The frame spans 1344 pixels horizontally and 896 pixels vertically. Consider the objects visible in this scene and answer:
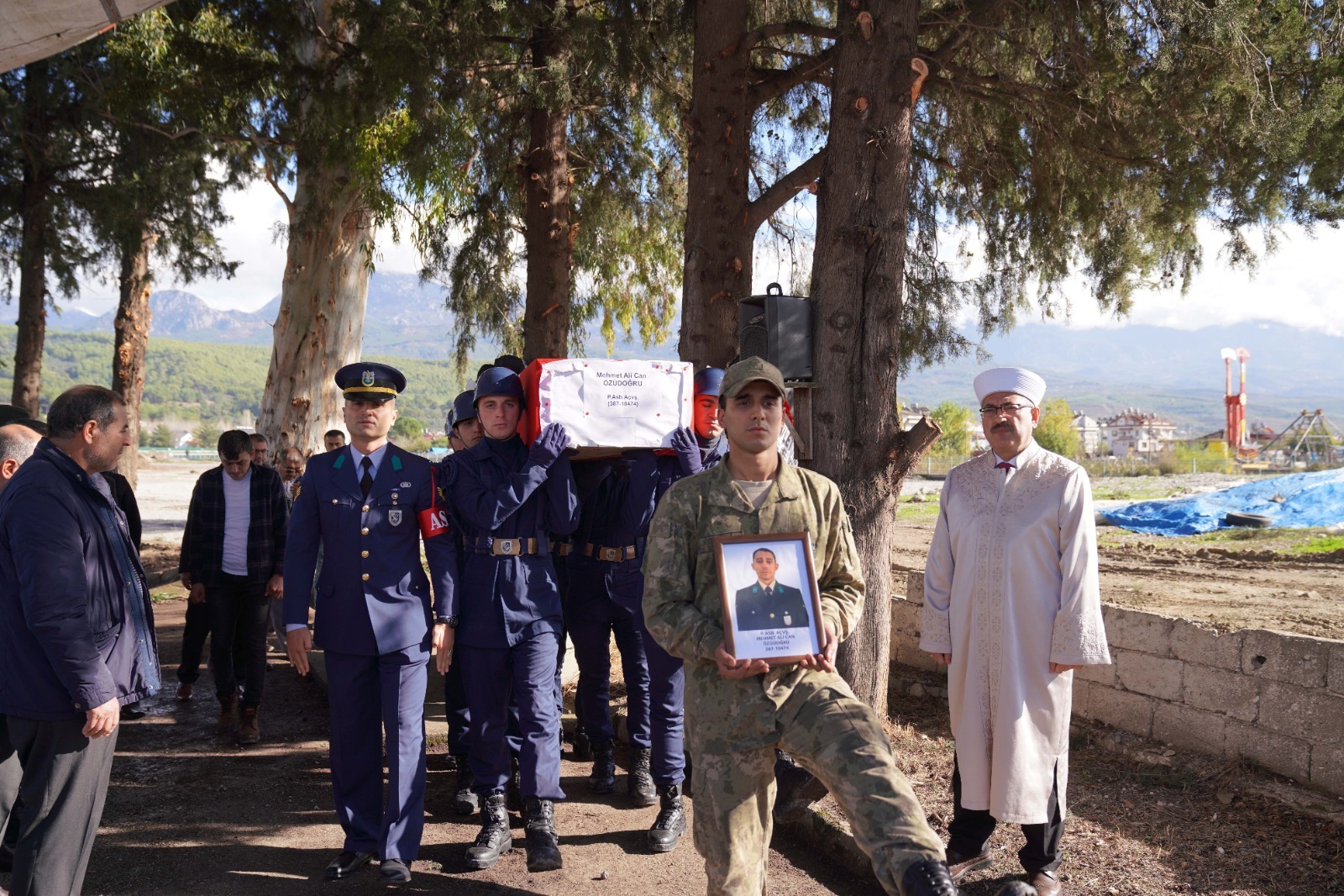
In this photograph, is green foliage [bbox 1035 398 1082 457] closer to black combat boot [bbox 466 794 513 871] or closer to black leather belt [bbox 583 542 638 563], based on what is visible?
black leather belt [bbox 583 542 638 563]

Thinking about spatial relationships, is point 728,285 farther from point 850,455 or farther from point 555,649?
point 555,649

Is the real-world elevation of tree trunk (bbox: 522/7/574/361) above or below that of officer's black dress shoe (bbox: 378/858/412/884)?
above

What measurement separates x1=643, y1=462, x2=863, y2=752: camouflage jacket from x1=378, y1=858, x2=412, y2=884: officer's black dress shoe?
162cm

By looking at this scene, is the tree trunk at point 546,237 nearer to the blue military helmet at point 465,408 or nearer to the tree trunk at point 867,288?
the blue military helmet at point 465,408

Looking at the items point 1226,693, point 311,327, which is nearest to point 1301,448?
point 311,327

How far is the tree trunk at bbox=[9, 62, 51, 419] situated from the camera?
49.8 feet

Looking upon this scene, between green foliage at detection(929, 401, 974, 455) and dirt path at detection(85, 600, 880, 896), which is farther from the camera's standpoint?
green foliage at detection(929, 401, 974, 455)

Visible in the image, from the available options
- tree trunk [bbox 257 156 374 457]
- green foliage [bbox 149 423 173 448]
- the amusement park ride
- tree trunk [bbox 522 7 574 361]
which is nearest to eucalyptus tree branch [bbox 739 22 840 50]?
tree trunk [bbox 522 7 574 361]

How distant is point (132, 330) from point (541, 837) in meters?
15.7

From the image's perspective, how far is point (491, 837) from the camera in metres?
4.55

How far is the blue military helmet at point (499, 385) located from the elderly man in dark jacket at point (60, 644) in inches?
67.0

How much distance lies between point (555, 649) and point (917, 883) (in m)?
2.45

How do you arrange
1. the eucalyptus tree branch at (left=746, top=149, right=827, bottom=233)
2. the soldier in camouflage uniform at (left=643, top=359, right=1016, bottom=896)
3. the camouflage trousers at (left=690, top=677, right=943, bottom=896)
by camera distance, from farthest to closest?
the eucalyptus tree branch at (left=746, top=149, right=827, bottom=233)
the soldier in camouflage uniform at (left=643, top=359, right=1016, bottom=896)
the camouflage trousers at (left=690, top=677, right=943, bottom=896)

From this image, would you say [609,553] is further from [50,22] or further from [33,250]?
[33,250]
